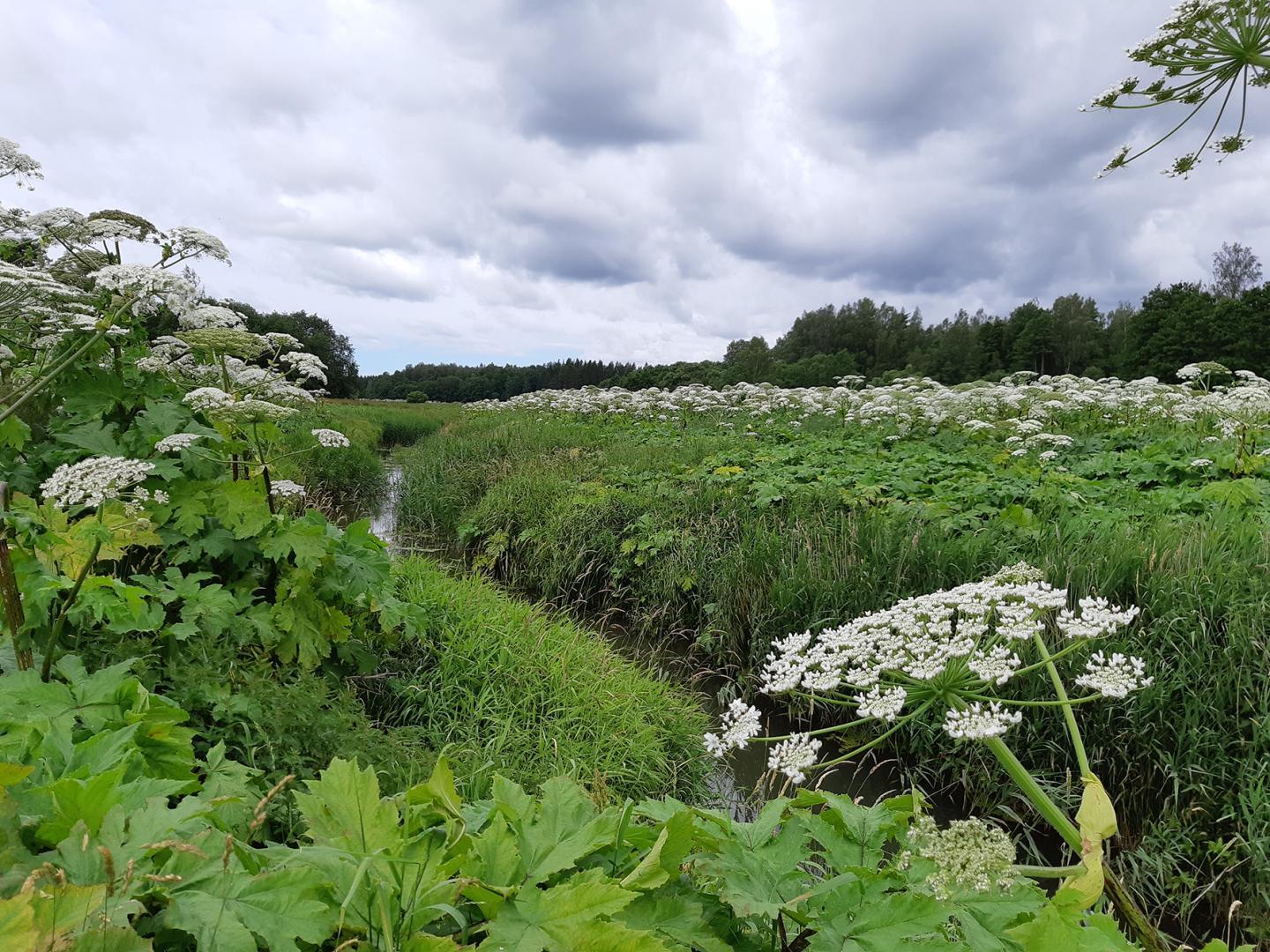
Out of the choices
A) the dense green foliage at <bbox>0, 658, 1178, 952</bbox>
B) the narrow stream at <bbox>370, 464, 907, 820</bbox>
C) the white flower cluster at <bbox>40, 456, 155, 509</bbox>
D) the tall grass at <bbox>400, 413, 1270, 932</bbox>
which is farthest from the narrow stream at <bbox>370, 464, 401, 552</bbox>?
the dense green foliage at <bbox>0, 658, 1178, 952</bbox>

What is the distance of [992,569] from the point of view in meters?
5.12

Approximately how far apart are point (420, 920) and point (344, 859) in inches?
5.7

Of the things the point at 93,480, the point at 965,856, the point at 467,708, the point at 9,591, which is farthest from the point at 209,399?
the point at 965,856

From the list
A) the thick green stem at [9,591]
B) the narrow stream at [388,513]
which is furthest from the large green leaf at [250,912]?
the narrow stream at [388,513]

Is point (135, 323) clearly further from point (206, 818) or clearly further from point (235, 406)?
point (206, 818)

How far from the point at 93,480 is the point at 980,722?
8.59 ft

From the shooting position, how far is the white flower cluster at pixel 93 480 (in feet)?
6.97

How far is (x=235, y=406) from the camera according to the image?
11.2ft

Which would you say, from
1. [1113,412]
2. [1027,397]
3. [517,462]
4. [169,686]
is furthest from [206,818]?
[1113,412]

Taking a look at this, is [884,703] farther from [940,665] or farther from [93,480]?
[93,480]

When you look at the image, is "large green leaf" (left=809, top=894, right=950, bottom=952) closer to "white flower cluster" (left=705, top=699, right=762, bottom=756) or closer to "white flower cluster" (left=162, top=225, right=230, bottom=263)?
"white flower cluster" (left=705, top=699, right=762, bottom=756)

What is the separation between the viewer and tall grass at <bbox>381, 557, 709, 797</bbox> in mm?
3947

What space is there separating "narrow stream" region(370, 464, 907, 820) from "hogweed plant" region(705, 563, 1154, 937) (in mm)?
1664

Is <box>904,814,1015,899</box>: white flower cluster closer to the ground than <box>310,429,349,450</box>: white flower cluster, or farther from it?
closer to the ground
